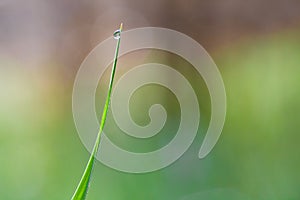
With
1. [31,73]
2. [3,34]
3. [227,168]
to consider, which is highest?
[3,34]

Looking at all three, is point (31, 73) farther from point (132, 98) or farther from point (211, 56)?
point (211, 56)

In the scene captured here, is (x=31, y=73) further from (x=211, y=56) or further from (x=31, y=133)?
(x=211, y=56)

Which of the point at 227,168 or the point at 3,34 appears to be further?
the point at 3,34

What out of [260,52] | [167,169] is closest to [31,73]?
[167,169]

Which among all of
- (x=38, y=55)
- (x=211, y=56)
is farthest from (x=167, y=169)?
(x=38, y=55)

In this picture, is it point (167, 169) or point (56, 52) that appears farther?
point (56, 52)

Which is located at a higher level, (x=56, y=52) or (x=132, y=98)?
(x=56, y=52)
